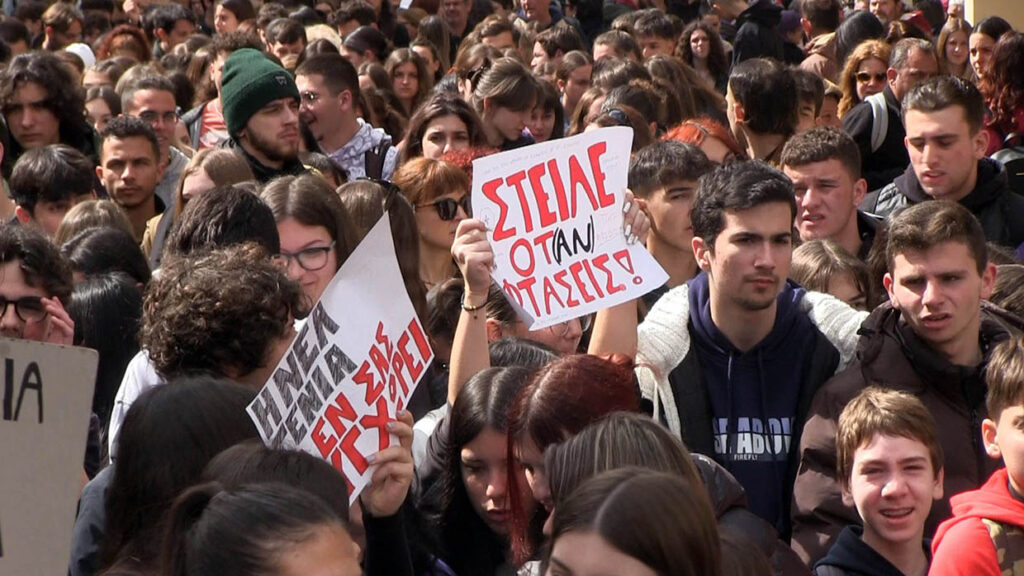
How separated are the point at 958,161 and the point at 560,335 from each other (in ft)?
8.06

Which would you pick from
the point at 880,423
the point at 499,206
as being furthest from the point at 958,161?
the point at 880,423

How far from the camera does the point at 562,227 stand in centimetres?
500

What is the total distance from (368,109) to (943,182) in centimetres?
377

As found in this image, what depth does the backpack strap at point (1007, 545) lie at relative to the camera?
4.02m

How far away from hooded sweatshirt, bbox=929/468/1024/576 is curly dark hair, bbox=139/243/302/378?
1.66m

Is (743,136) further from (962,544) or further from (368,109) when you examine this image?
(962,544)

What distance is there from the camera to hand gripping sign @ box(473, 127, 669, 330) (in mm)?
4848

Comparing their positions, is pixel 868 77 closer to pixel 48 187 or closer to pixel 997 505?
pixel 48 187

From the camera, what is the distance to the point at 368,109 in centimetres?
962

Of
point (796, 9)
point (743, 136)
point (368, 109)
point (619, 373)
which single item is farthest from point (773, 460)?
point (796, 9)

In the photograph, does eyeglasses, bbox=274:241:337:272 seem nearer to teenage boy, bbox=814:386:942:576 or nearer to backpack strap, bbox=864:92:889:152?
teenage boy, bbox=814:386:942:576

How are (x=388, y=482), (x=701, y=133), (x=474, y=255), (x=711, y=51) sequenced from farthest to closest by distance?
1. (x=711, y=51)
2. (x=701, y=133)
3. (x=474, y=255)
4. (x=388, y=482)

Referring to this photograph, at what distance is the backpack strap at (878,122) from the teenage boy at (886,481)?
4.50 meters

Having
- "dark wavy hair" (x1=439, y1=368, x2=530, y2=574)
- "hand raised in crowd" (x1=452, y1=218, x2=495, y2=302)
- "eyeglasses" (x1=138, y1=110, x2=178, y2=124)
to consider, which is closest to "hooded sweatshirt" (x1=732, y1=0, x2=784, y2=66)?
"eyeglasses" (x1=138, y1=110, x2=178, y2=124)
